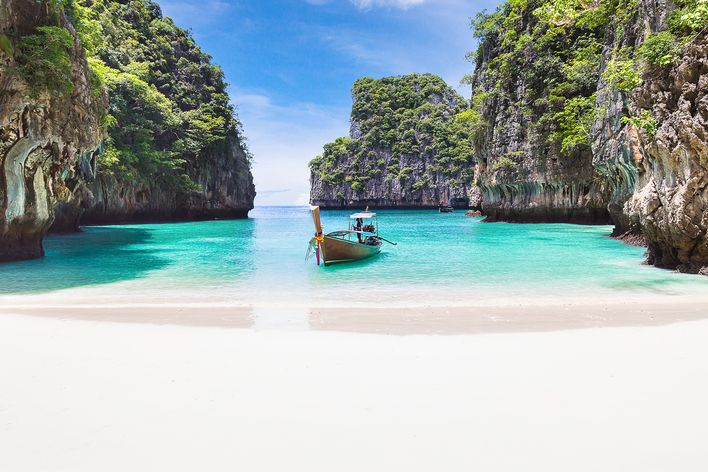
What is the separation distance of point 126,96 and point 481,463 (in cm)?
3799

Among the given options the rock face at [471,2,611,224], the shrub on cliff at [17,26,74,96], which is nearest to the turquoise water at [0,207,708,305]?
the shrub on cliff at [17,26,74,96]

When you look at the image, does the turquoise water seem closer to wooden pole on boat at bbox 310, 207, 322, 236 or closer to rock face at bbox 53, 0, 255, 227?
wooden pole on boat at bbox 310, 207, 322, 236

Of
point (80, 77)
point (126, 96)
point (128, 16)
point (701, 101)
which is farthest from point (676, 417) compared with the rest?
point (128, 16)

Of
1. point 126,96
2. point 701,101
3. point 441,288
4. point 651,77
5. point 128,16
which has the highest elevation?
point 128,16

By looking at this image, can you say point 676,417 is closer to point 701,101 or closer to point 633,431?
point 633,431

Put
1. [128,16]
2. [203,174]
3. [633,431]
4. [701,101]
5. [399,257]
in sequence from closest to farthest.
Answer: [633,431] → [701,101] → [399,257] → [128,16] → [203,174]

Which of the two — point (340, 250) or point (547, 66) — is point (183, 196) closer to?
point (340, 250)

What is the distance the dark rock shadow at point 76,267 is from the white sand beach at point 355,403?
562cm

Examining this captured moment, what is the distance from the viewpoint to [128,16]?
41.0 metres

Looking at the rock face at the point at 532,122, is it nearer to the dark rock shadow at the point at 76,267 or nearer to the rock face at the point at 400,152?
the dark rock shadow at the point at 76,267

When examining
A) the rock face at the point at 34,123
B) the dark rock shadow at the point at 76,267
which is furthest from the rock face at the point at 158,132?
the rock face at the point at 34,123

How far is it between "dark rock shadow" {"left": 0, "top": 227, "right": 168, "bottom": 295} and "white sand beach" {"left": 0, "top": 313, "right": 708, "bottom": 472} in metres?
5.62

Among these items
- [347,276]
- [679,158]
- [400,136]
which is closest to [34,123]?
[347,276]

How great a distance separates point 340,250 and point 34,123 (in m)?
9.92
